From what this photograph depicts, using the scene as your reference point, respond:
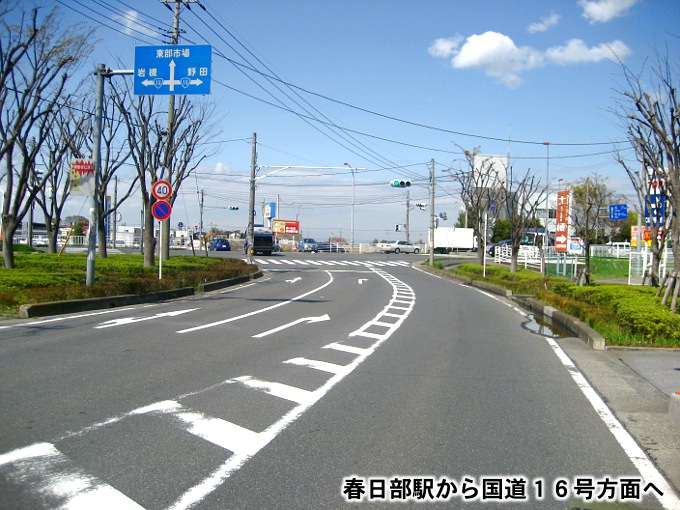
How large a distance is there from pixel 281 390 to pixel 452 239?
7686 cm

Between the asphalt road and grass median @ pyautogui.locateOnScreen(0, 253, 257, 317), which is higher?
grass median @ pyautogui.locateOnScreen(0, 253, 257, 317)

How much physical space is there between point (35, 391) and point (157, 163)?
22607mm

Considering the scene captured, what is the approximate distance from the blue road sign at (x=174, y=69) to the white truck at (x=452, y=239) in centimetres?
6804

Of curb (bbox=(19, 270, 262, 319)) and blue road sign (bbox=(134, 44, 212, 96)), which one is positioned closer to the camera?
curb (bbox=(19, 270, 262, 319))

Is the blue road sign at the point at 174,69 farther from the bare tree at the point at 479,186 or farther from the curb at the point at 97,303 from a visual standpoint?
the bare tree at the point at 479,186

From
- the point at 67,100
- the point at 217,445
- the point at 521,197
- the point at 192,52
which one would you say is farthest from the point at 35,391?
the point at 521,197

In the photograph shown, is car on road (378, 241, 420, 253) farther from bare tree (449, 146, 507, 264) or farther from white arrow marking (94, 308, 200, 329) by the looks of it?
white arrow marking (94, 308, 200, 329)

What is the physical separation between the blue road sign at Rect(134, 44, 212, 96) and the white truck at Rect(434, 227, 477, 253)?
68044 millimetres

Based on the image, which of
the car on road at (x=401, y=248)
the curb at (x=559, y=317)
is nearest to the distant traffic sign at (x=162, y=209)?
the curb at (x=559, y=317)

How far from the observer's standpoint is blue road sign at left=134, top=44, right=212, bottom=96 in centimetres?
1557

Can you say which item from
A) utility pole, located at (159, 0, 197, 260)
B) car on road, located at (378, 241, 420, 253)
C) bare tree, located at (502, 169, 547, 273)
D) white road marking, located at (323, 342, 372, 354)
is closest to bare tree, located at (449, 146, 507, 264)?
bare tree, located at (502, 169, 547, 273)

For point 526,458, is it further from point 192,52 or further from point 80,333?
point 192,52

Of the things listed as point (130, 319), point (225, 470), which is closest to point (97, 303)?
point (130, 319)

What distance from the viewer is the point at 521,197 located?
114ft
